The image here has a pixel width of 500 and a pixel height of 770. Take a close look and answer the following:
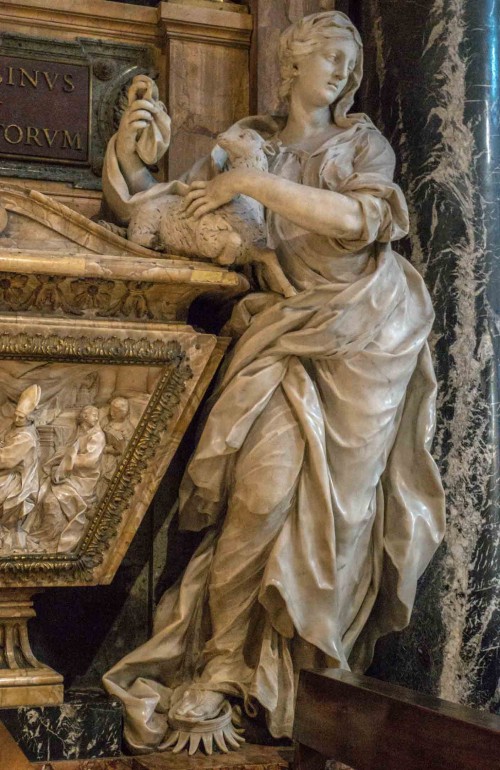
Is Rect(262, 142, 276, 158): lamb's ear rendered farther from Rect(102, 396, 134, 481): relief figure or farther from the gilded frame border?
Rect(102, 396, 134, 481): relief figure

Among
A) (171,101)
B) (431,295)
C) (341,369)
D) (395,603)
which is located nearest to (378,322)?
(341,369)

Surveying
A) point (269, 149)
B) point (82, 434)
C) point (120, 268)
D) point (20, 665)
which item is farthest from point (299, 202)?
point (20, 665)

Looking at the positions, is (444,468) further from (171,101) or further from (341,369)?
(171,101)

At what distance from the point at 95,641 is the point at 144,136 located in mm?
1754

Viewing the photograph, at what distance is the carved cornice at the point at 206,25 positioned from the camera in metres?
4.69

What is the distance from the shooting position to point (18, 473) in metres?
3.63

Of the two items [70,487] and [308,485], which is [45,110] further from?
[308,485]

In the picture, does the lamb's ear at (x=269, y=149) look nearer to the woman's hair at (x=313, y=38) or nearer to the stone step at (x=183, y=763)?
the woman's hair at (x=313, y=38)

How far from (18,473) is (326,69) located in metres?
1.75

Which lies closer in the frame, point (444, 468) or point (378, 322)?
point (378, 322)

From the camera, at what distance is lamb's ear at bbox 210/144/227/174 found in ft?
14.0

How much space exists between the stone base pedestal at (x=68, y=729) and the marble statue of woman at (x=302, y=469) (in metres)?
0.08

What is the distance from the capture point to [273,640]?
148 inches

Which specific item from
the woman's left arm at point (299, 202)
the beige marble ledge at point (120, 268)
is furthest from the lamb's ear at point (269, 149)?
the beige marble ledge at point (120, 268)
